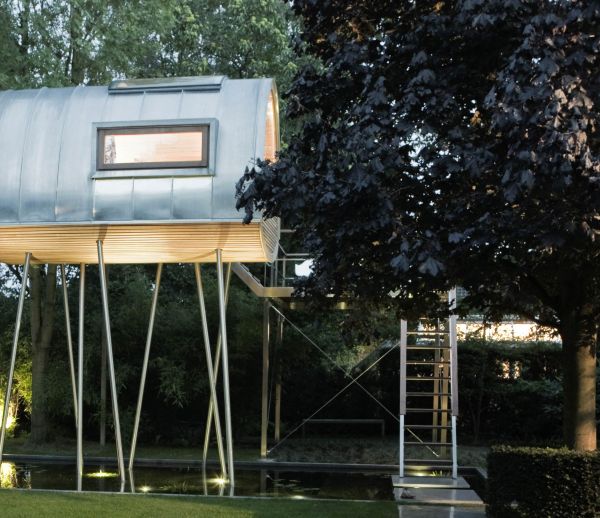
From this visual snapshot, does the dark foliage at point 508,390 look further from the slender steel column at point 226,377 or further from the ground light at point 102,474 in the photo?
the slender steel column at point 226,377

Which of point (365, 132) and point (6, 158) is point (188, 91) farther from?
point (365, 132)

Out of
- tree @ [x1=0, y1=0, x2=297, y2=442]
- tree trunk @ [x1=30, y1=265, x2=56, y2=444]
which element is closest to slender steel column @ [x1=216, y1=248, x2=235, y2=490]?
tree @ [x1=0, y1=0, x2=297, y2=442]

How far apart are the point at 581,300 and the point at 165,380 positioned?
30.7 feet

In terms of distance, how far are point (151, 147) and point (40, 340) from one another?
721cm

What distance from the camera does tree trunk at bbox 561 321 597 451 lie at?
326 inches

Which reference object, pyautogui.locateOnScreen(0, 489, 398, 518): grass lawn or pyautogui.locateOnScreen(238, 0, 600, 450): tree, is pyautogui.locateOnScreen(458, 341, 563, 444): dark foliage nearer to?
pyautogui.locateOnScreen(0, 489, 398, 518): grass lawn

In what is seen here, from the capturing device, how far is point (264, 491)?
36.8 feet

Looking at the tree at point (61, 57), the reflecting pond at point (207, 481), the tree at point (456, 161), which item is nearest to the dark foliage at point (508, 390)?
the reflecting pond at point (207, 481)

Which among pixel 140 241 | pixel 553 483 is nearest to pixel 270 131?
pixel 140 241

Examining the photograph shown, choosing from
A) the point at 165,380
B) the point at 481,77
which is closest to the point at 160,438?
the point at 165,380

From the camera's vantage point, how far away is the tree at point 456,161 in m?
5.95

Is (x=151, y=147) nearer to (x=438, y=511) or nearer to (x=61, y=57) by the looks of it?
(x=438, y=511)

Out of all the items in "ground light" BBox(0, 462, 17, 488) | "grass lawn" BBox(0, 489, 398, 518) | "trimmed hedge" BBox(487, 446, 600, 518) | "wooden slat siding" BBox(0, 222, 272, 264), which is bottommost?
"ground light" BBox(0, 462, 17, 488)

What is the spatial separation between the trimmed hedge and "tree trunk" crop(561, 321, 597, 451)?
2.08 feet
